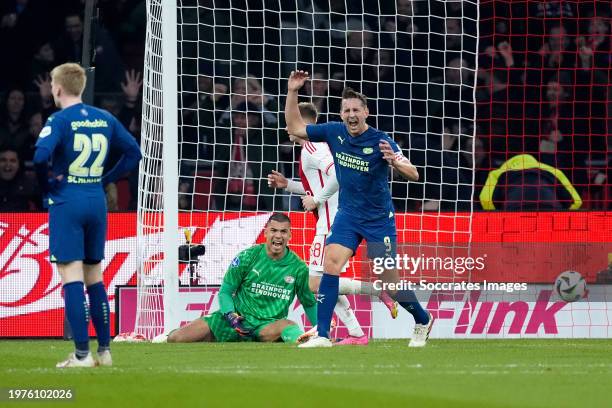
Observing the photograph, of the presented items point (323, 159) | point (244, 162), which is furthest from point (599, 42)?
point (323, 159)

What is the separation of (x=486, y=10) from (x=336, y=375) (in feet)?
34.9

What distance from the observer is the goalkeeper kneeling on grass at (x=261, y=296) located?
13055 mm

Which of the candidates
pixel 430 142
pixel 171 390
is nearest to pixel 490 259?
pixel 430 142

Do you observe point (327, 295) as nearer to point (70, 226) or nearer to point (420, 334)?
point (420, 334)

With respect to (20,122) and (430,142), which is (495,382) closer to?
(430,142)

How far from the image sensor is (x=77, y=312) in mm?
9023

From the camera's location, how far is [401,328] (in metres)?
14.3

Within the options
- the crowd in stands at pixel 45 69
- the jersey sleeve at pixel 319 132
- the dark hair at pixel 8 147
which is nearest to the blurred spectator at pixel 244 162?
the crowd in stands at pixel 45 69

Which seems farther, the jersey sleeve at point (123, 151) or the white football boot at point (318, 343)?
the white football boot at point (318, 343)

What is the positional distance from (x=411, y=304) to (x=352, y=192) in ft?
3.50

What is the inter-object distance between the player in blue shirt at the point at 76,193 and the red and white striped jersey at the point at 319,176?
4139mm

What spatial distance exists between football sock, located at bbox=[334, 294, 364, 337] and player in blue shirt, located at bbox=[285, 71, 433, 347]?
45.0 inches

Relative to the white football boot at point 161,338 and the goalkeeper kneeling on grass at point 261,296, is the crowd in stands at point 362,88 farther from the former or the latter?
the white football boot at point 161,338

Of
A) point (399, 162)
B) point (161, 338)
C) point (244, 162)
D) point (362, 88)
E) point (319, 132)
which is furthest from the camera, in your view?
point (362, 88)
